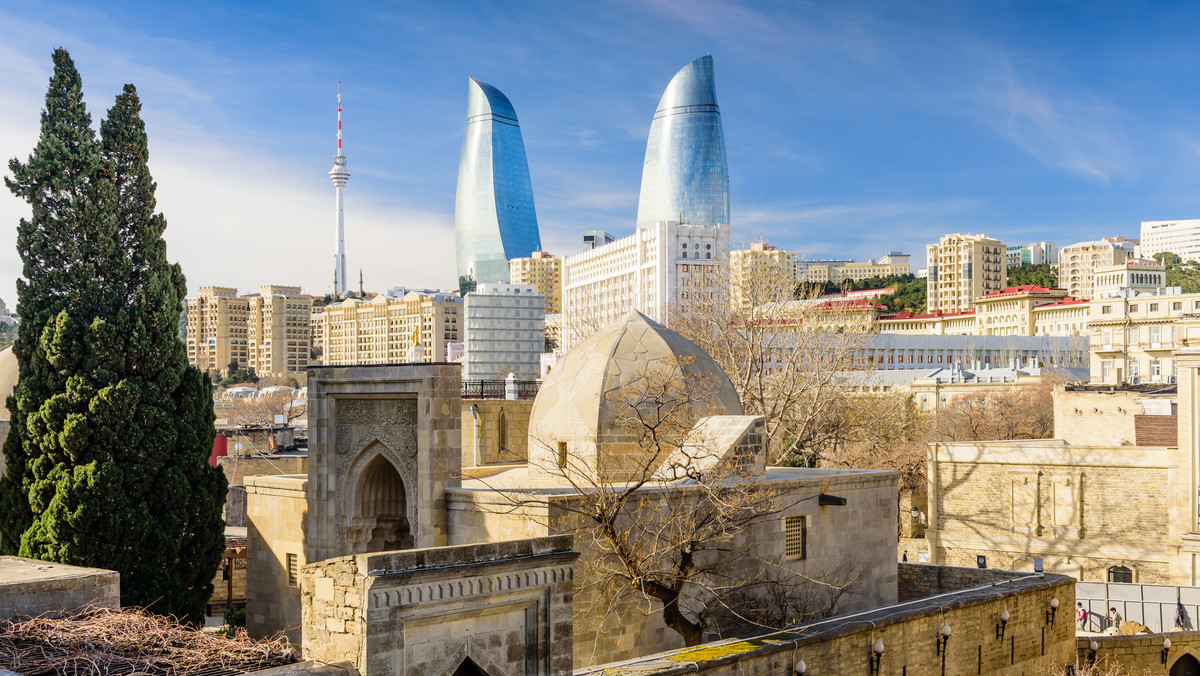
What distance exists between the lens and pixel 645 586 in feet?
46.3

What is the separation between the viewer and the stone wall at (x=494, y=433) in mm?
21938

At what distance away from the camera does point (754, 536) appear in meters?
16.3

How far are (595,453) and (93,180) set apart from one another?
1211 centimetres

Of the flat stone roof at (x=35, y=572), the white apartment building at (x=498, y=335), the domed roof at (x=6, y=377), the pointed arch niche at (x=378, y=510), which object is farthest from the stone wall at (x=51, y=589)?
the white apartment building at (x=498, y=335)

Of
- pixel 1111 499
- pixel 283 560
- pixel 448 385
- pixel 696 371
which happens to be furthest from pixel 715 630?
pixel 1111 499

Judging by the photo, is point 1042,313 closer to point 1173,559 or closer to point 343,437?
point 1173,559

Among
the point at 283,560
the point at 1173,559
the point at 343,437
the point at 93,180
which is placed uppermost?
the point at 93,180

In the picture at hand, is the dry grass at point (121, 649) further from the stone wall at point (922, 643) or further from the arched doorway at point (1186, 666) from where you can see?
the arched doorway at point (1186, 666)

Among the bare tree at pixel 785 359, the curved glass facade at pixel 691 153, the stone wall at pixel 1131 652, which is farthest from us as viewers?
the curved glass facade at pixel 691 153

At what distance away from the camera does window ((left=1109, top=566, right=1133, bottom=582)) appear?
96.3 feet

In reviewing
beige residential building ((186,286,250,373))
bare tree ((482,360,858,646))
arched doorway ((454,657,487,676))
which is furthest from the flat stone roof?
beige residential building ((186,286,250,373))

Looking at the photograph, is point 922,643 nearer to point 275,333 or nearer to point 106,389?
point 106,389

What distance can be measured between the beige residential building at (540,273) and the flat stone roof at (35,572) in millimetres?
135658

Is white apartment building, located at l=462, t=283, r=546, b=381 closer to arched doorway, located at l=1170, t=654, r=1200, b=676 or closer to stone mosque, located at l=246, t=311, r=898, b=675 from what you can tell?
arched doorway, located at l=1170, t=654, r=1200, b=676
